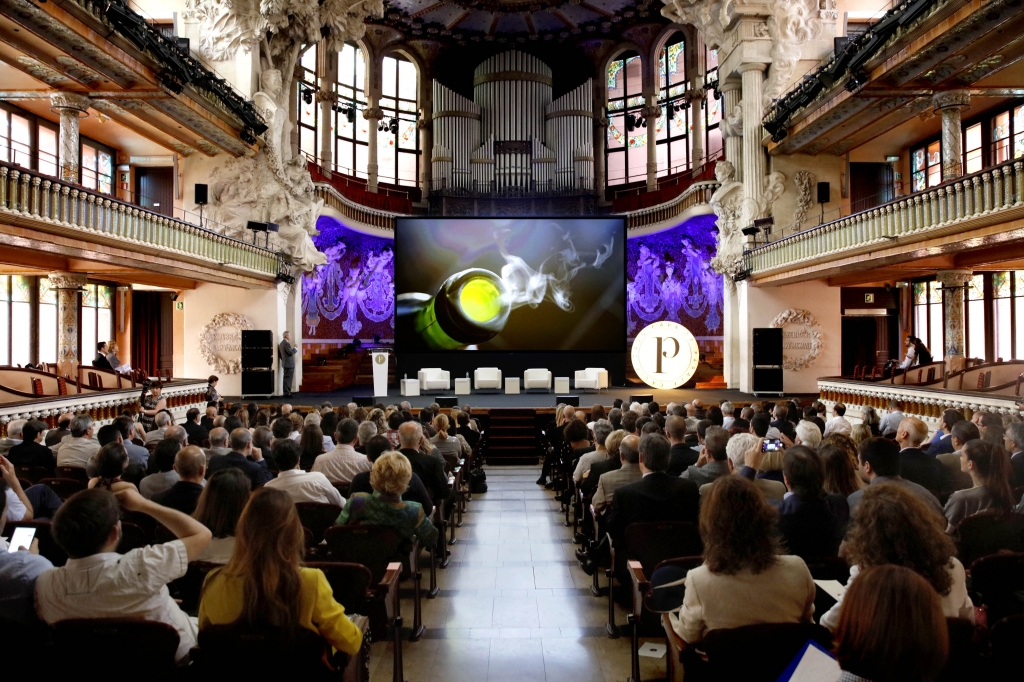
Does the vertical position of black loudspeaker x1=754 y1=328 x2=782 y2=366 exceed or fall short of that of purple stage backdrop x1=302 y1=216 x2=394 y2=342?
it falls short

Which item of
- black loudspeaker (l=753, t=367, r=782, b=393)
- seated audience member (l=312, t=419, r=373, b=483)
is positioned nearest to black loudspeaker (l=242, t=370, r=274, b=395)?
black loudspeaker (l=753, t=367, r=782, b=393)

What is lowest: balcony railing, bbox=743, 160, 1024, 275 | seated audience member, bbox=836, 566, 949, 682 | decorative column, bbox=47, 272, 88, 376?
seated audience member, bbox=836, 566, 949, 682

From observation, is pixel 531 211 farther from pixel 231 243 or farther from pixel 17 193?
pixel 17 193

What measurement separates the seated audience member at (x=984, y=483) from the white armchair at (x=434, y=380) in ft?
Result: 51.9

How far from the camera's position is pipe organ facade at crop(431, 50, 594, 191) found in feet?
84.0

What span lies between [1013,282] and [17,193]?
18.5 metres

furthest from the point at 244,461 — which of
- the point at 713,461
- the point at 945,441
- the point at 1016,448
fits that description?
the point at 945,441

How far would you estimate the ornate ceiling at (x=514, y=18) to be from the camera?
24172 mm

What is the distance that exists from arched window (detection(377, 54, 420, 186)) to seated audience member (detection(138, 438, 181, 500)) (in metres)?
21.6

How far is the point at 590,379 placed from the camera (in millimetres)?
19609

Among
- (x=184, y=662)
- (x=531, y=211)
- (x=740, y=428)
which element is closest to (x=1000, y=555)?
(x=184, y=662)

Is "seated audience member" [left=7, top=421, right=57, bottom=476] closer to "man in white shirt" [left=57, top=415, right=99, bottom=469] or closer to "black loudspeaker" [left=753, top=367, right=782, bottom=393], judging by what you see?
"man in white shirt" [left=57, top=415, right=99, bottom=469]

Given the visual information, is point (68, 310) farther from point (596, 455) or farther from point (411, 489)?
point (596, 455)

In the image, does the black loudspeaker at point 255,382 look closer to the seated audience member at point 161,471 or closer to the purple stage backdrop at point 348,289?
the purple stage backdrop at point 348,289
